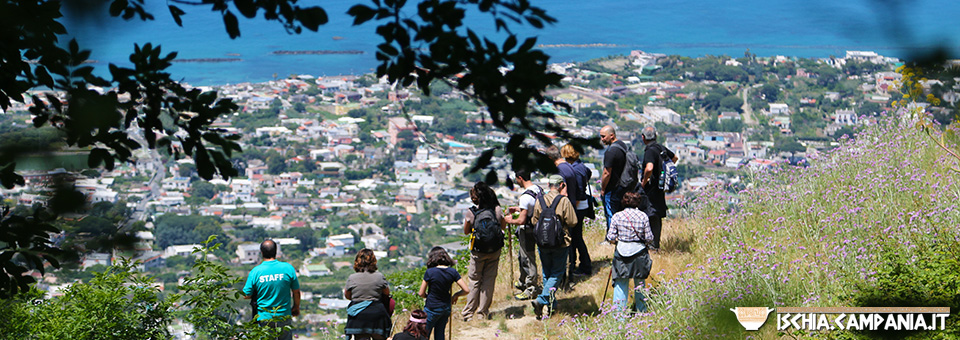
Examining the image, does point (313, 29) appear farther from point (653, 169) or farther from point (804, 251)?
point (804, 251)

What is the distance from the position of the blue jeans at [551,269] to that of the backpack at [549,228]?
0.17m

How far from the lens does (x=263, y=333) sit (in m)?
5.30

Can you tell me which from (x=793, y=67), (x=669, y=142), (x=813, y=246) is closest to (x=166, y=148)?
(x=813, y=246)

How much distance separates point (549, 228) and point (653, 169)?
1324 mm

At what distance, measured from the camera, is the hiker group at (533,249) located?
5.93 m

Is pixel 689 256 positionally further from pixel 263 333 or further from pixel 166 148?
pixel 166 148

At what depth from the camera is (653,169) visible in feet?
23.5

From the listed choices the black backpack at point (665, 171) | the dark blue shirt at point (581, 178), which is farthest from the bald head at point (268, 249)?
the black backpack at point (665, 171)

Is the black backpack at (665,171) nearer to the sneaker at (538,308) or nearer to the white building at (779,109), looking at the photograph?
the sneaker at (538,308)

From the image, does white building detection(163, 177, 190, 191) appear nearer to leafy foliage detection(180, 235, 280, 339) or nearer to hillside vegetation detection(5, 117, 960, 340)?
hillside vegetation detection(5, 117, 960, 340)

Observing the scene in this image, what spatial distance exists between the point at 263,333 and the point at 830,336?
12.0ft

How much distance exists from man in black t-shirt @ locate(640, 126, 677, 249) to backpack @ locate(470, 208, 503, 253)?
1.60 m

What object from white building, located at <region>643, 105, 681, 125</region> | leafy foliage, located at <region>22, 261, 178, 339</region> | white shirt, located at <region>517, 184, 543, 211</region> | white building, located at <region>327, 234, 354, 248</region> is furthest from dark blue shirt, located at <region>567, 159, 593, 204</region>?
white building, located at <region>643, 105, 681, 125</region>

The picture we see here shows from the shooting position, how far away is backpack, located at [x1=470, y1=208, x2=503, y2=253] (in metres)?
6.50
